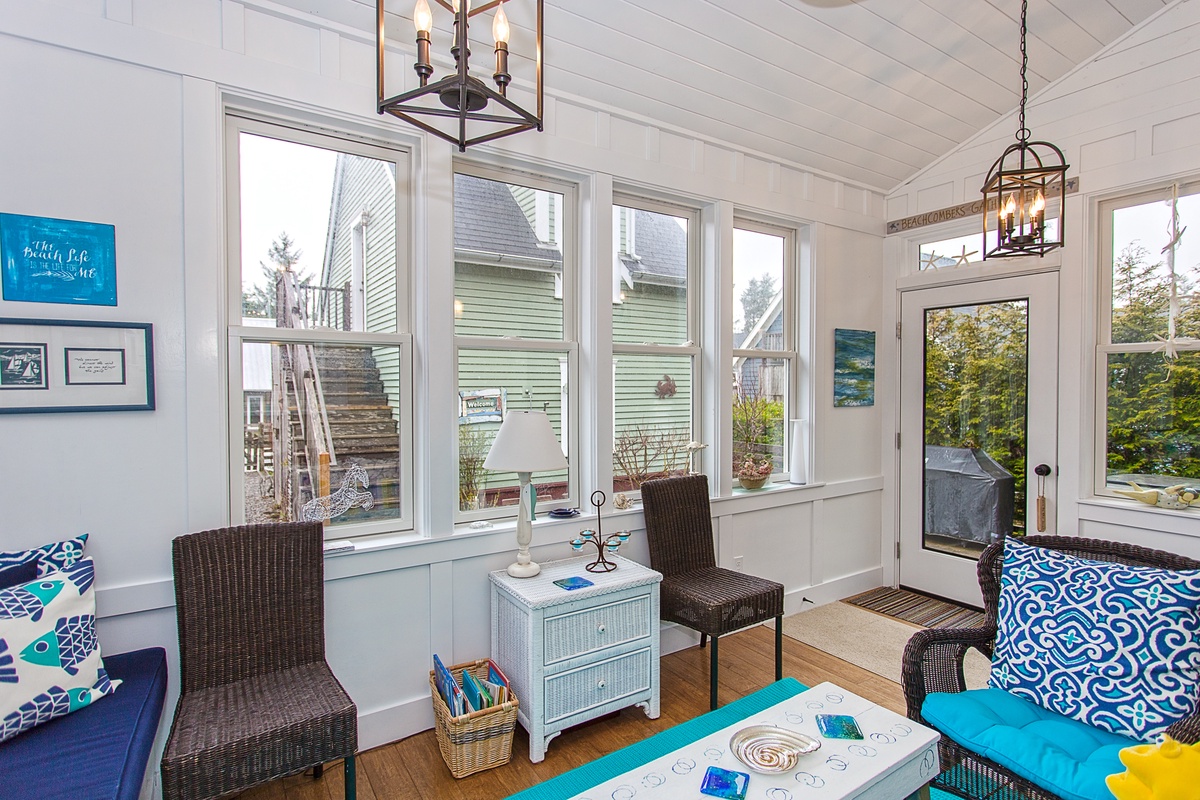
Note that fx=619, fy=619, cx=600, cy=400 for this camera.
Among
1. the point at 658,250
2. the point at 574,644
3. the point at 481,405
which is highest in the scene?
the point at 658,250

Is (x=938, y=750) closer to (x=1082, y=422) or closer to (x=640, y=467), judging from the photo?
(x=640, y=467)

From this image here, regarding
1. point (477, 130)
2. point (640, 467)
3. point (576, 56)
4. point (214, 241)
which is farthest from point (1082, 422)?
point (214, 241)

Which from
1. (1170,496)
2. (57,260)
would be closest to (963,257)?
(1170,496)

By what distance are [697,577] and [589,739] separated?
91 cm

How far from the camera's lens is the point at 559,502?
10.3 ft

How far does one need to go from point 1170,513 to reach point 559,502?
3.04 meters

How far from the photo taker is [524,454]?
2.48 m

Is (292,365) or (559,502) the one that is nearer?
(292,365)

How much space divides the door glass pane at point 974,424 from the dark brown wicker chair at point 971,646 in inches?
67.1

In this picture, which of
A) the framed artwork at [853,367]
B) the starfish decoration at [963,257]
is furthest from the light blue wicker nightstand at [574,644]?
the starfish decoration at [963,257]

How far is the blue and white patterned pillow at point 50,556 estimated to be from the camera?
177cm

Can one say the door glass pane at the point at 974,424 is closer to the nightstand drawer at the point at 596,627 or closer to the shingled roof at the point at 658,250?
the shingled roof at the point at 658,250

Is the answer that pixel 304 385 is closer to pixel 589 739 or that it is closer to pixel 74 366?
pixel 74 366

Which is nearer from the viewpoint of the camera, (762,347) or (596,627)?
(596,627)
